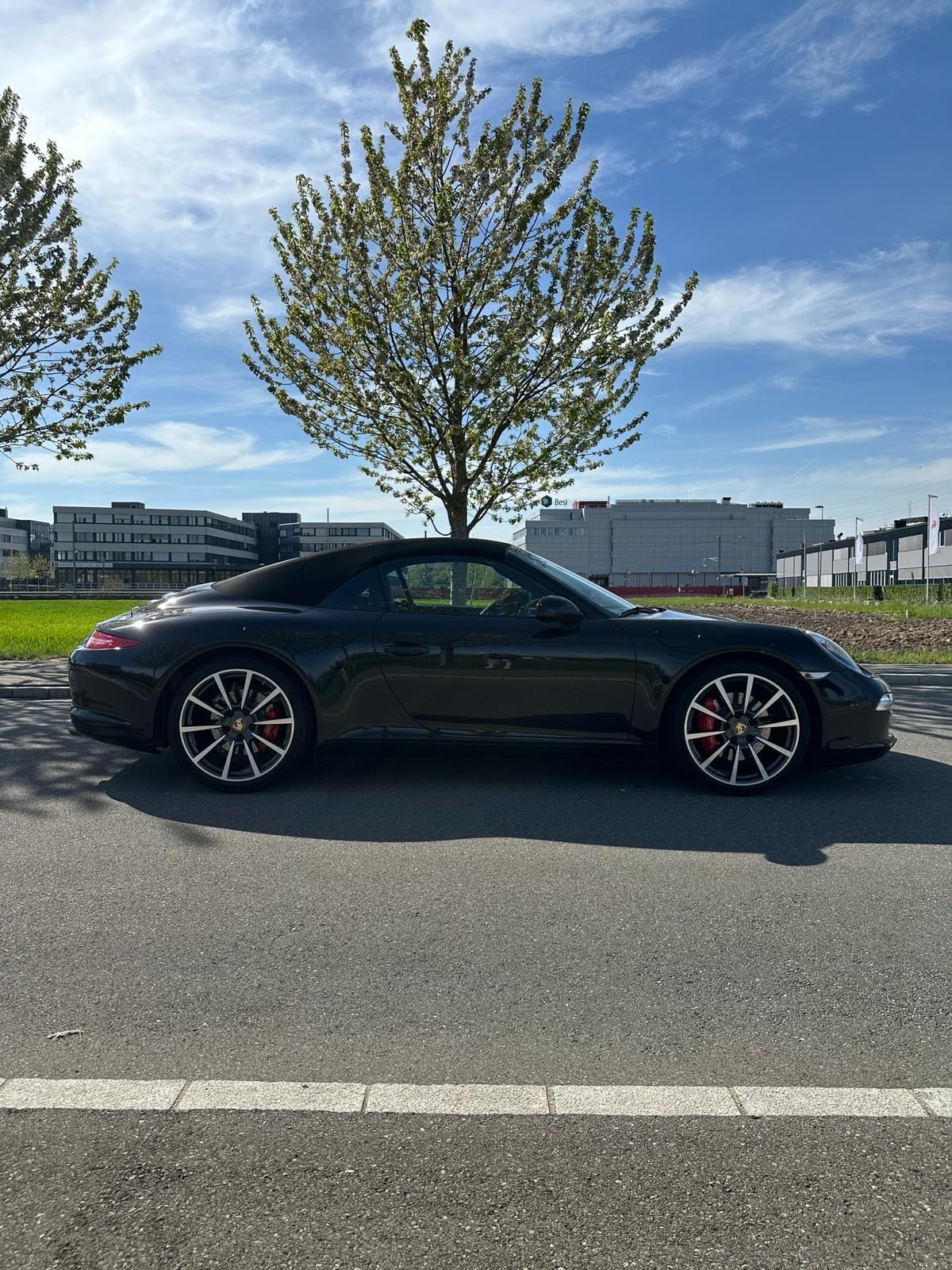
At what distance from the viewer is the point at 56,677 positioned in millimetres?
10438

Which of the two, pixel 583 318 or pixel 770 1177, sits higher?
pixel 583 318

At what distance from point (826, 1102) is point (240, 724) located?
378 cm

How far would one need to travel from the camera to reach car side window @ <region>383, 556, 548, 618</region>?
17.3 ft

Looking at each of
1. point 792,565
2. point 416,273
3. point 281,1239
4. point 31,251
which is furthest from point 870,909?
point 792,565

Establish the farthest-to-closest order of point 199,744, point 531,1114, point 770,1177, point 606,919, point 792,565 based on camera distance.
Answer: point 792,565
point 199,744
point 606,919
point 531,1114
point 770,1177

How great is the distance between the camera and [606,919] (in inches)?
125

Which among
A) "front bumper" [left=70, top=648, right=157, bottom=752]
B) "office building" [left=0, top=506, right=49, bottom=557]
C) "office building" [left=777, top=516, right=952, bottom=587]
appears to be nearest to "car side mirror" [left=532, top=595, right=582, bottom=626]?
"front bumper" [left=70, top=648, right=157, bottom=752]

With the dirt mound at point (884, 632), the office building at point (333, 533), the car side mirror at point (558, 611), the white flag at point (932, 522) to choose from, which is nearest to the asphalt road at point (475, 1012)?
the car side mirror at point (558, 611)

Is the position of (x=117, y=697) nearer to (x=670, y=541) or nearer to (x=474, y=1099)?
(x=474, y=1099)

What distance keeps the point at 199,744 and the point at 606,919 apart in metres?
2.84

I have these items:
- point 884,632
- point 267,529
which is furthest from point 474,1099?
point 267,529

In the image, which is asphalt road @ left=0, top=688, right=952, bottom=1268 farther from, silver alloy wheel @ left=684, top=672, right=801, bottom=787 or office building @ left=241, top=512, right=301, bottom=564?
office building @ left=241, top=512, right=301, bottom=564

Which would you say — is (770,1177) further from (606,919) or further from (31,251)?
(31,251)

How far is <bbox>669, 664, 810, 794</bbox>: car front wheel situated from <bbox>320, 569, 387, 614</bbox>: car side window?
182cm
